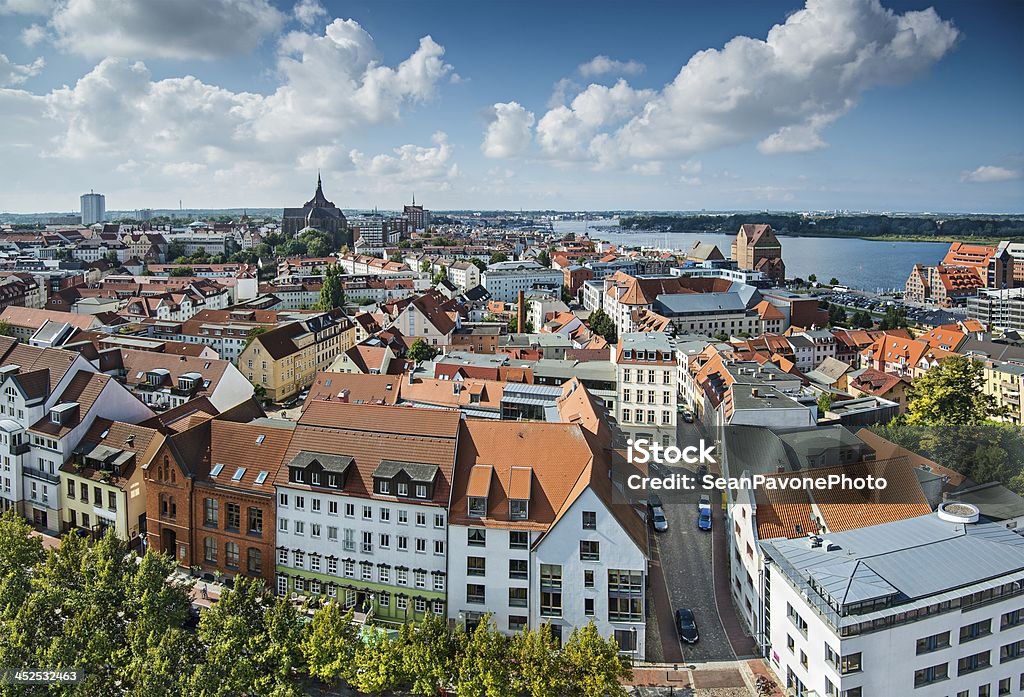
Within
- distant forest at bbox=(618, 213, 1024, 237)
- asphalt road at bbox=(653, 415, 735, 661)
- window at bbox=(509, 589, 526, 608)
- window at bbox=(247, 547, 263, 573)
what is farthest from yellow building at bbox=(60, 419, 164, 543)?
distant forest at bbox=(618, 213, 1024, 237)

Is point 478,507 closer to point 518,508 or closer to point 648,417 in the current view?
point 518,508

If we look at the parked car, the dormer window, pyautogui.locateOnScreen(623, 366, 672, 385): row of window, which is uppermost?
pyautogui.locateOnScreen(623, 366, 672, 385): row of window

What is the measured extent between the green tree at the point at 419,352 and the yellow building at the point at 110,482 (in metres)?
17.8

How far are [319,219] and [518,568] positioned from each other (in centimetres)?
10604

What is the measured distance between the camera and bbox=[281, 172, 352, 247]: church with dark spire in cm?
11362

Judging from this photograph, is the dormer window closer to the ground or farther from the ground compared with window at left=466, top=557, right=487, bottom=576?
farther from the ground

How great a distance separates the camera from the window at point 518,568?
14.0 meters

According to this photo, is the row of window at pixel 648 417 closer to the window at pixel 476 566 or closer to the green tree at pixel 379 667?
the window at pixel 476 566

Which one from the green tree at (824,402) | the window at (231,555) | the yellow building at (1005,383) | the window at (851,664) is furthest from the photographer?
the yellow building at (1005,383)

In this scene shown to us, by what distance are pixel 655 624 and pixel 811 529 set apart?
3.34 m

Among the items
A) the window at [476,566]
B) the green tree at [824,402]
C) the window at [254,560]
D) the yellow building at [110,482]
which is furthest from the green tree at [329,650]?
the green tree at [824,402]

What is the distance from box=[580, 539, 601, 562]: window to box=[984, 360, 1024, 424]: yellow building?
25355 millimetres

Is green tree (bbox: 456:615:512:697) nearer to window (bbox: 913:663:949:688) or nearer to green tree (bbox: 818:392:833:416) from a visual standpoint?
window (bbox: 913:663:949:688)

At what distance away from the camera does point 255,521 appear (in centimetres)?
1570
